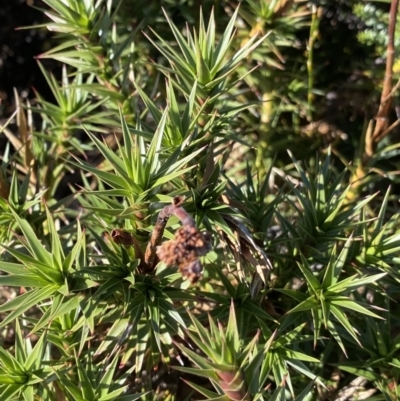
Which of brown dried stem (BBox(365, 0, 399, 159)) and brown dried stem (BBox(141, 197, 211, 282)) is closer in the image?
brown dried stem (BBox(141, 197, 211, 282))

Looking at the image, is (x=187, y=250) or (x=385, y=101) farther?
(x=385, y=101)

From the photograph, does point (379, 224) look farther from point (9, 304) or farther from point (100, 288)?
point (9, 304)

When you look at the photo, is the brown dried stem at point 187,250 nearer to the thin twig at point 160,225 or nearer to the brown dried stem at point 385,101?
the thin twig at point 160,225

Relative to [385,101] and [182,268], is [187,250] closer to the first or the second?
[182,268]

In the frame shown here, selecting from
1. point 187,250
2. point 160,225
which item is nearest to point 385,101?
point 160,225

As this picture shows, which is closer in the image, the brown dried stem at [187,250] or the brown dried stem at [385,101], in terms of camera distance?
the brown dried stem at [187,250]

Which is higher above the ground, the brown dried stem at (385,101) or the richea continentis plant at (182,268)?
the brown dried stem at (385,101)

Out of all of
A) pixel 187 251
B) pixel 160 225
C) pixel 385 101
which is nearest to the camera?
pixel 187 251

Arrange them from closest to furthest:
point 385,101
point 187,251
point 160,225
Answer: point 187,251
point 160,225
point 385,101

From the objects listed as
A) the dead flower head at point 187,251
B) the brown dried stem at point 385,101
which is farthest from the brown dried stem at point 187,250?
the brown dried stem at point 385,101

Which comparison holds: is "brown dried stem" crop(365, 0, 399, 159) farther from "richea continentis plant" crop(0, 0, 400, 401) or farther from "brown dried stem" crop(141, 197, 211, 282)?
"brown dried stem" crop(141, 197, 211, 282)

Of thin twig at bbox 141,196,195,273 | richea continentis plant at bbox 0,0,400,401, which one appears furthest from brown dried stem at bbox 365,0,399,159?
thin twig at bbox 141,196,195,273

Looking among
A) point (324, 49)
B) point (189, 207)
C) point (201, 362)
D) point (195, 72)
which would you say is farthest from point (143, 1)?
point (201, 362)
